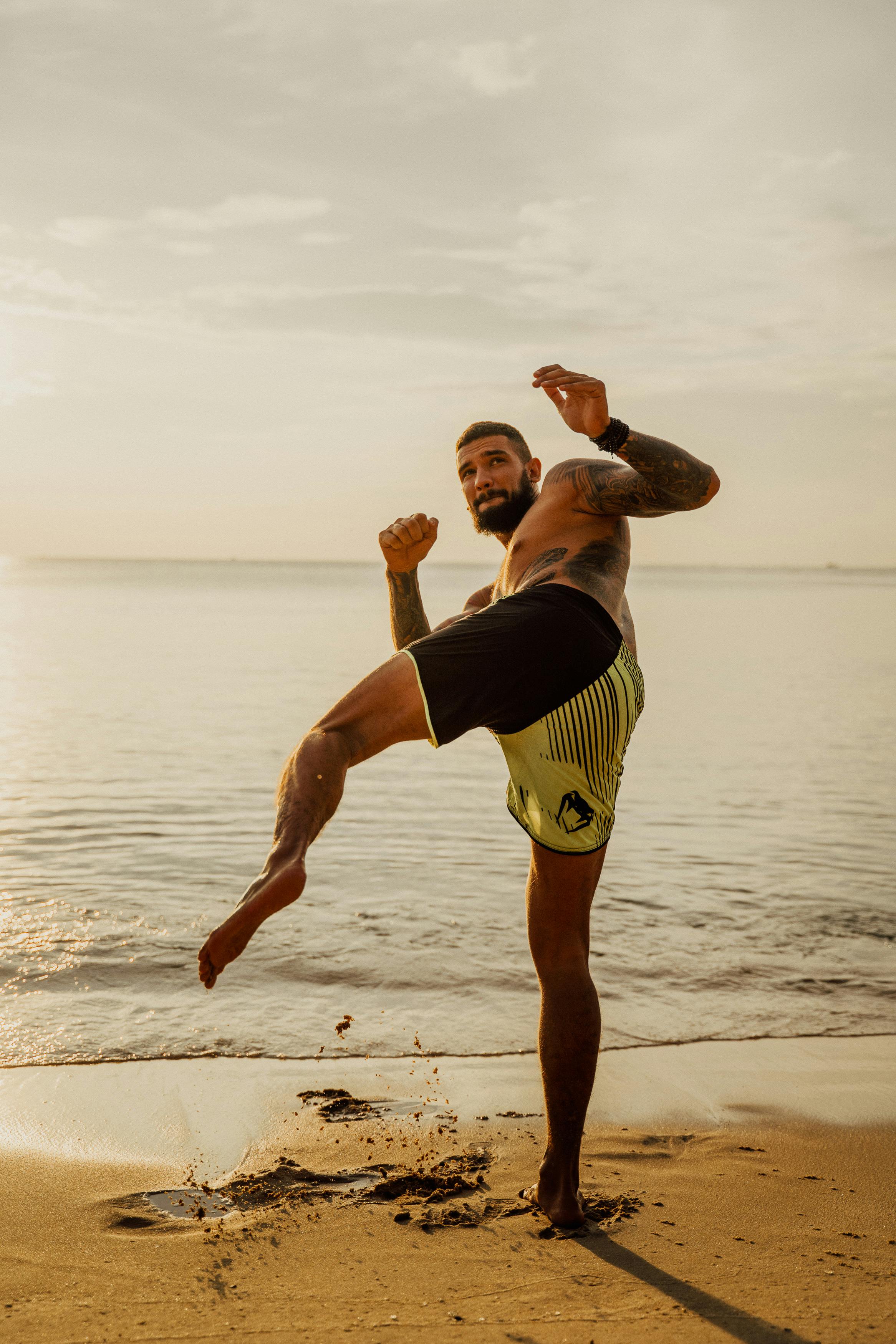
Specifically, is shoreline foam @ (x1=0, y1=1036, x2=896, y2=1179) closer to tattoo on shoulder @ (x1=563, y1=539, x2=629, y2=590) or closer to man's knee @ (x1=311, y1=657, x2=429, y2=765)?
man's knee @ (x1=311, y1=657, x2=429, y2=765)

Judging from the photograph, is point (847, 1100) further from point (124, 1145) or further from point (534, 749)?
point (124, 1145)

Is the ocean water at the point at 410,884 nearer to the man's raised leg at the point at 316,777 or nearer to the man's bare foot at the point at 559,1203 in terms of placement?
the man's bare foot at the point at 559,1203

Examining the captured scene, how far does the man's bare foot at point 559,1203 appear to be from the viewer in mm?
3221

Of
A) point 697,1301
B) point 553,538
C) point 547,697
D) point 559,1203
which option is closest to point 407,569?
point 553,538

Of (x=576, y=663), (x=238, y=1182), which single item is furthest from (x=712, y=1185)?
(x=576, y=663)

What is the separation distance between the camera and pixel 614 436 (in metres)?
3.49

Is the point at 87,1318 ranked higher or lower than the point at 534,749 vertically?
lower

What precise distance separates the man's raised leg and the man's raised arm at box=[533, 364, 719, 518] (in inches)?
39.9

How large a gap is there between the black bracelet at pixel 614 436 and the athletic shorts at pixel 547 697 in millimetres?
490

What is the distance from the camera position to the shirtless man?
3107 mm

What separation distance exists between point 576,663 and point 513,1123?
191 cm

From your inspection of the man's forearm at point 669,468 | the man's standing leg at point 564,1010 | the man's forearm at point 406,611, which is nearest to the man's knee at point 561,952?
the man's standing leg at point 564,1010

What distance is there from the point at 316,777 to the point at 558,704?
2.75 ft

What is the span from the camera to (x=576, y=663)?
334 centimetres
